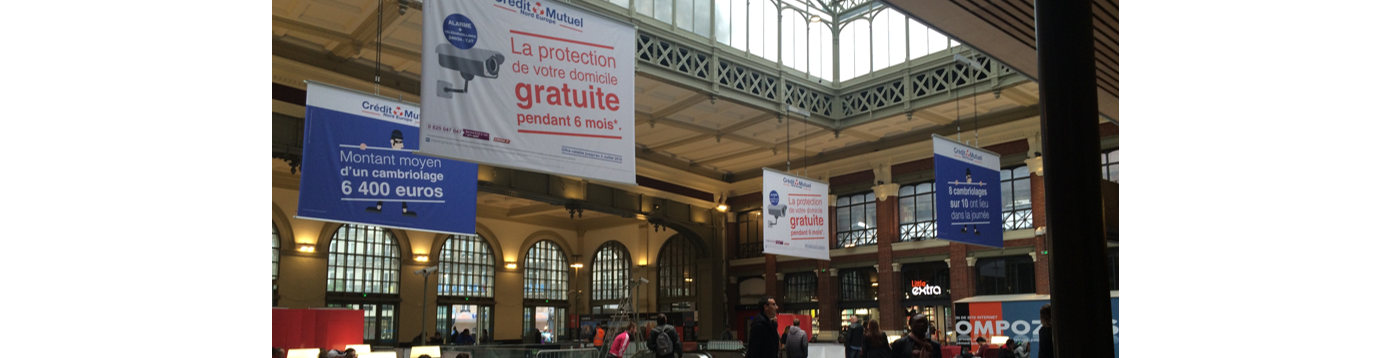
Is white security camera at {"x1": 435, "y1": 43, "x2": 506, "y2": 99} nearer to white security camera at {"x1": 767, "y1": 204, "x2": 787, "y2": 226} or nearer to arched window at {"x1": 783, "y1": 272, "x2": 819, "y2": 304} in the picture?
white security camera at {"x1": 767, "y1": 204, "x2": 787, "y2": 226}

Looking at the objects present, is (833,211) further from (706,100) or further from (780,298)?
(706,100)

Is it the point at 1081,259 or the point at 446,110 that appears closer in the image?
the point at 1081,259

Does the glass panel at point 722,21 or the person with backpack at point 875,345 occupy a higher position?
the glass panel at point 722,21

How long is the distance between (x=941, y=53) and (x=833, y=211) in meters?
8.55

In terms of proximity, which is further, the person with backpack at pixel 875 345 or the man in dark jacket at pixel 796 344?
the man in dark jacket at pixel 796 344

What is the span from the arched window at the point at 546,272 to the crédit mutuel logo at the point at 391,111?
995 inches

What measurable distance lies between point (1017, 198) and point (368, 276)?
20.4 m

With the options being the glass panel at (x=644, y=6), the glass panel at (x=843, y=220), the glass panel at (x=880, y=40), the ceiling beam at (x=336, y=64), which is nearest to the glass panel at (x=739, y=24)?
the glass panel at (x=644, y=6)

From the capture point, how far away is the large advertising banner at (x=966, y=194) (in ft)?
51.4

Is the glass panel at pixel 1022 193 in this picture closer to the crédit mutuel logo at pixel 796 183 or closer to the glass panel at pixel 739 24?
the crédit mutuel logo at pixel 796 183

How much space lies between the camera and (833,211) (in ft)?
90.6

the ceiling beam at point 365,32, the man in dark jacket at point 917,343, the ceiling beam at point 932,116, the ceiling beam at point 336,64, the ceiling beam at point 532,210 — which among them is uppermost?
the ceiling beam at point 365,32

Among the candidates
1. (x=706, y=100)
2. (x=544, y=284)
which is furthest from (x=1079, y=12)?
(x=544, y=284)

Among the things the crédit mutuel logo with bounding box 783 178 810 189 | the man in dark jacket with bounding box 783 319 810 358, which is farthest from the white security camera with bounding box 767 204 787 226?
the man in dark jacket with bounding box 783 319 810 358
